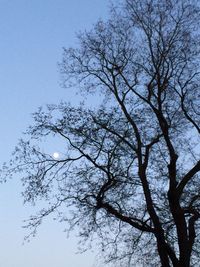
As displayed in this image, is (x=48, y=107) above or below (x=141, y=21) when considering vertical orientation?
below

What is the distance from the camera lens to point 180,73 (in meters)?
28.7

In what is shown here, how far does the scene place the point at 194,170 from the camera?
26.3m

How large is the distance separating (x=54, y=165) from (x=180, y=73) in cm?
768

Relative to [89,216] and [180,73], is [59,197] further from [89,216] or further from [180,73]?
[180,73]

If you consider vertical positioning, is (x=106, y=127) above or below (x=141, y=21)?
below

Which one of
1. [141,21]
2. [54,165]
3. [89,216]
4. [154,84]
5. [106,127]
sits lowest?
[89,216]

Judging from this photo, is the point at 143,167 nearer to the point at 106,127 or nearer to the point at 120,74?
the point at 106,127

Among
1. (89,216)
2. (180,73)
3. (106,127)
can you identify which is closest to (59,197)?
(89,216)

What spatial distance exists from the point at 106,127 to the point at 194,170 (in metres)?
4.71

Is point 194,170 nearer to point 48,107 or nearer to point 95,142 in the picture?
point 95,142

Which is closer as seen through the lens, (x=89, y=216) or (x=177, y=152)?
(x=89, y=216)

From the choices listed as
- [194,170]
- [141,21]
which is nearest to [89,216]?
[194,170]

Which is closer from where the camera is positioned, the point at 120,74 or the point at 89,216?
the point at 89,216

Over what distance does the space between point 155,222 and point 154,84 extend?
692 cm
